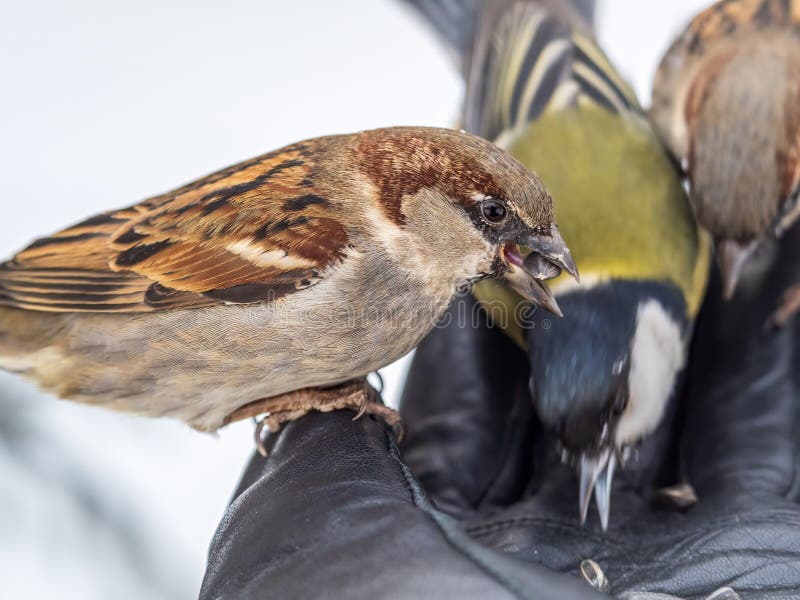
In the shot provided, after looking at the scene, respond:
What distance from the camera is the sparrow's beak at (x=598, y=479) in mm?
1897

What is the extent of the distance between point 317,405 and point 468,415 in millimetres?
498

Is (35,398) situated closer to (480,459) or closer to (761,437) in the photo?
(480,459)

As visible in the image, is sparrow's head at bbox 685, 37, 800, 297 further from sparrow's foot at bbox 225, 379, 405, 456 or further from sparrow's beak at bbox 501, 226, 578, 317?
sparrow's foot at bbox 225, 379, 405, 456

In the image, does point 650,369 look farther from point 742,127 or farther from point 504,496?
point 742,127

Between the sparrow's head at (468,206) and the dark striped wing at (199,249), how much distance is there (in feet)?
0.46

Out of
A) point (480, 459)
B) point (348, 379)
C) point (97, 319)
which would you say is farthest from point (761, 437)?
point (97, 319)

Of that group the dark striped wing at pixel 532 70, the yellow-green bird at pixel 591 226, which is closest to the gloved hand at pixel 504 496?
the yellow-green bird at pixel 591 226

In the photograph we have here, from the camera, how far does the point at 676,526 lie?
2002 millimetres

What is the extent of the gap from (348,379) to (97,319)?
1.78 feet

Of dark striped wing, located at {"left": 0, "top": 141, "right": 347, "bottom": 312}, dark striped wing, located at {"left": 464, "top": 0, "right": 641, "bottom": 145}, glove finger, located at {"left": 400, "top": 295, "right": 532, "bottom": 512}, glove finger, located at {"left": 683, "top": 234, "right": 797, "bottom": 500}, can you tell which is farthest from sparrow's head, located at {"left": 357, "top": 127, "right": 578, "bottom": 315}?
dark striped wing, located at {"left": 464, "top": 0, "right": 641, "bottom": 145}

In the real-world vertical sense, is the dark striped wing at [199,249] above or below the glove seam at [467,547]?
above

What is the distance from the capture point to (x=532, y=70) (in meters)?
2.93

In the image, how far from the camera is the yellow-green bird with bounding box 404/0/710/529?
192 centimetres

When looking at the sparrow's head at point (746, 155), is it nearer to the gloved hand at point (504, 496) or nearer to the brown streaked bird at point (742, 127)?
the brown streaked bird at point (742, 127)
